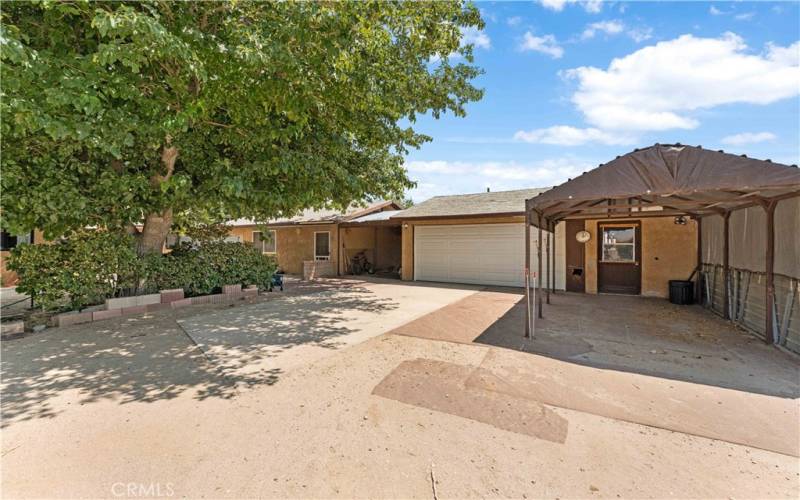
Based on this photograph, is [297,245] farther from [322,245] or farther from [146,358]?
[146,358]

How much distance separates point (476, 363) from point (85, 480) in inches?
154

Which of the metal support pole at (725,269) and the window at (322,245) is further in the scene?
the window at (322,245)

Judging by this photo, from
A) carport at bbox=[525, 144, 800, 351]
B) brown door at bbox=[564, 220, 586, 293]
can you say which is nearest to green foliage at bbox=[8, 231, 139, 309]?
carport at bbox=[525, 144, 800, 351]

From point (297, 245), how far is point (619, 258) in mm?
14105

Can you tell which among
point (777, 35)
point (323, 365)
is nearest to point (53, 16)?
point (323, 365)

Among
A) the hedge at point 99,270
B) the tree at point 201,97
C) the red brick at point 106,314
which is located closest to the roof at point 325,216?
the hedge at point 99,270

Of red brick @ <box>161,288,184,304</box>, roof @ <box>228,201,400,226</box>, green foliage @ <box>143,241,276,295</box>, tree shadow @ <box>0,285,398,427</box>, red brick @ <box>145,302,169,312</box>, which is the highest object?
roof @ <box>228,201,400,226</box>

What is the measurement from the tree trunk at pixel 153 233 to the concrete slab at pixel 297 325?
254cm

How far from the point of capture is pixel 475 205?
13648 mm

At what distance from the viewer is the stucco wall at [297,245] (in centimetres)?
1691

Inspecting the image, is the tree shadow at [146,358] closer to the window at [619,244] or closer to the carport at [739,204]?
the carport at [739,204]

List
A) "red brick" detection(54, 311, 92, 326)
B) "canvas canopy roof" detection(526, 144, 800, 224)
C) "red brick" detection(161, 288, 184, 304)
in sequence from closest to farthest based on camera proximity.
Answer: "canvas canopy roof" detection(526, 144, 800, 224)
"red brick" detection(54, 311, 92, 326)
"red brick" detection(161, 288, 184, 304)
